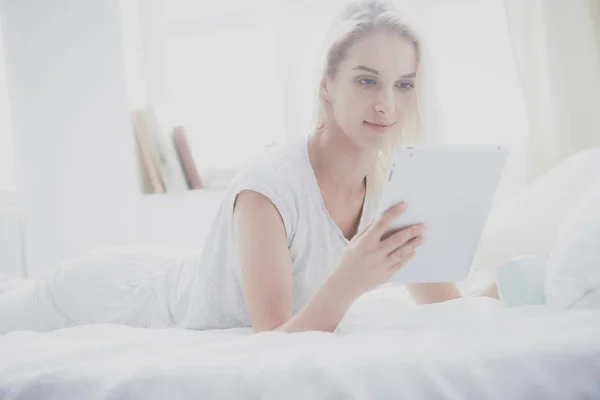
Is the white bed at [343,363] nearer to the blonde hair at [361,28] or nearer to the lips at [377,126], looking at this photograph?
the lips at [377,126]

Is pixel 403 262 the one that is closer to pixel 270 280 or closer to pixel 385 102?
pixel 270 280

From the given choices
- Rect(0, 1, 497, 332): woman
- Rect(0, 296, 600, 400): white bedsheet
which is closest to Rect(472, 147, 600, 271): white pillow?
Rect(0, 1, 497, 332): woman

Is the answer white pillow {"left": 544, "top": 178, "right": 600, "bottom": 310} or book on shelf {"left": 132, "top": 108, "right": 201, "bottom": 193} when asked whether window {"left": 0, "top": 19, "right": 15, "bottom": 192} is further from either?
white pillow {"left": 544, "top": 178, "right": 600, "bottom": 310}

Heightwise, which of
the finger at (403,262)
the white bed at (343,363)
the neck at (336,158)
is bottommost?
the white bed at (343,363)

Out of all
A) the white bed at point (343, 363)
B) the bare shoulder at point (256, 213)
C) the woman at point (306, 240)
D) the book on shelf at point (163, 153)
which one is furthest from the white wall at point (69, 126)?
the white bed at point (343, 363)

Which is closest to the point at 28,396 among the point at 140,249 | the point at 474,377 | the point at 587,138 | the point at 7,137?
the point at 474,377

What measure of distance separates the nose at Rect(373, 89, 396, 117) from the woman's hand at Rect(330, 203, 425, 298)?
0.88ft

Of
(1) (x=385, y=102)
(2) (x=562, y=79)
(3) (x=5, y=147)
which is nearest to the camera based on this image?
(1) (x=385, y=102)

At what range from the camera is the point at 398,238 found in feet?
2.62

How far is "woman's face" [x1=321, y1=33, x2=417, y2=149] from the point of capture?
3.32 feet

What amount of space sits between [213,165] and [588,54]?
1.34m

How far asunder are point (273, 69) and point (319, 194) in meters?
1.41

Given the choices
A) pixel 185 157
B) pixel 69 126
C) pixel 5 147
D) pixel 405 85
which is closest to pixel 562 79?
pixel 405 85

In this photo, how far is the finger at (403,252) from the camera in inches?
32.0
